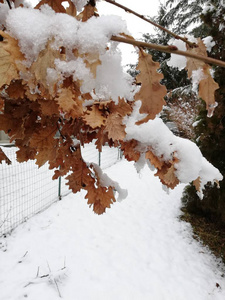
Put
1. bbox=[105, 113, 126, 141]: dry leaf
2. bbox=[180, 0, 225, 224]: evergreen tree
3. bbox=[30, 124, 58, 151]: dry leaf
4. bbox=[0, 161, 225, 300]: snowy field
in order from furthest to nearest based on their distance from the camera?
bbox=[180, 0, 225, 224]: evergreen tree, bbox=[0, 161, 225, 300]: snowy field, bbox=[30, 124, 58, 151]: dry leaf, bbox=[105, 113, 126, 141]: dry leaf

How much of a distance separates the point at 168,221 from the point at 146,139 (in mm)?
4188

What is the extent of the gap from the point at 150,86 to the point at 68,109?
0.63 ft

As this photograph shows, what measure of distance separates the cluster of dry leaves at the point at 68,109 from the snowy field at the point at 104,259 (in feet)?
7.12

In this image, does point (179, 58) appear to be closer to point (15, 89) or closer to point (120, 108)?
point (120, 108)

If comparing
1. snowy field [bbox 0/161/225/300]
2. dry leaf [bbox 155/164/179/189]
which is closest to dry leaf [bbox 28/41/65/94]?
dry leaf [bbox 155/164/179/189]

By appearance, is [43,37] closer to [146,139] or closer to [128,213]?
[146,139]

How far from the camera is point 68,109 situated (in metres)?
0.51

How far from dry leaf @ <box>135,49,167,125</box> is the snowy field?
100 inches

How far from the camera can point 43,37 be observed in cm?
44

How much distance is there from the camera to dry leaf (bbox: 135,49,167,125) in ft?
1.58

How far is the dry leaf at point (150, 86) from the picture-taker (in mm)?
481

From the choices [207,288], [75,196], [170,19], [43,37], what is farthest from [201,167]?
[170,19]

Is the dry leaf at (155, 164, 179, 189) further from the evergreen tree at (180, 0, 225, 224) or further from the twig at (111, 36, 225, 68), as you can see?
the evergreen tree at (180, 0, 225, 224)

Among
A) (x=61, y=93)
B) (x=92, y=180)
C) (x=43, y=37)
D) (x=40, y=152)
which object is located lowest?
(x=92, y=180)
